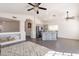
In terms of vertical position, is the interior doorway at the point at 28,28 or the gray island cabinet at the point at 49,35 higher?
the interior doorway at the point at 28,28

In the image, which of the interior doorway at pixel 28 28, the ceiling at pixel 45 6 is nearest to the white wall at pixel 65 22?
the ceiling at pixel 45 6

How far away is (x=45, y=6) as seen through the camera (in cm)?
175

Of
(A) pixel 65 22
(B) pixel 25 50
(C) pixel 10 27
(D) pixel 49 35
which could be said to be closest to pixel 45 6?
(A) pixel 65 22

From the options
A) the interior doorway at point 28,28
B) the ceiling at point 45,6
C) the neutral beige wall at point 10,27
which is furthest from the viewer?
the interior doorway at point 28,28

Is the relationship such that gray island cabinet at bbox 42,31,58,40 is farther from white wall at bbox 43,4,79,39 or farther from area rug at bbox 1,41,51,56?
area rug at bbox 1,41,51,56

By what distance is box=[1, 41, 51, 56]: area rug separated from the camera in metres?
1.68

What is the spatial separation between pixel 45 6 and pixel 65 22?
464 millimetres

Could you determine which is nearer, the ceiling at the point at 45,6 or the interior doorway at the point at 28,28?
the ceiling at the point at 45,6

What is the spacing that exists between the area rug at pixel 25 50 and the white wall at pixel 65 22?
0.45m

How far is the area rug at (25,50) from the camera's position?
1.68 m

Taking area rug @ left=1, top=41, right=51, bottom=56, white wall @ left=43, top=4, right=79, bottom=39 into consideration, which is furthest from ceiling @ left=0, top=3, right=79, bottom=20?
area rug @ left=1, top=41, right=51, bottom=56

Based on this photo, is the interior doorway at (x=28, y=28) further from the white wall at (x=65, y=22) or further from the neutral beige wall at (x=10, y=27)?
the white wall at (x=65, y=22)

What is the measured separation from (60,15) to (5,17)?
0.97m

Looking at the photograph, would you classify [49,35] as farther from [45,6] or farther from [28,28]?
[45,6]
